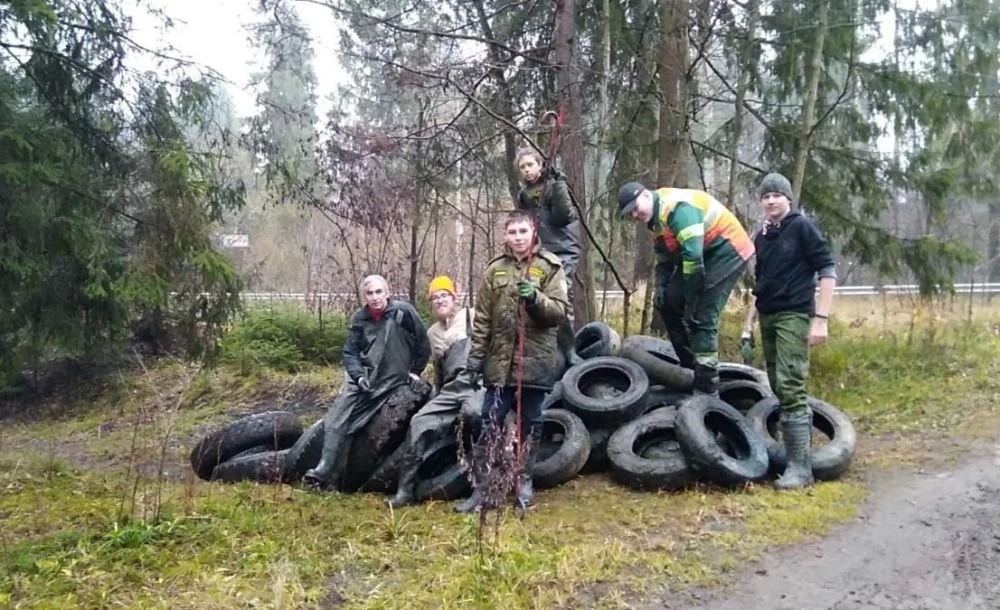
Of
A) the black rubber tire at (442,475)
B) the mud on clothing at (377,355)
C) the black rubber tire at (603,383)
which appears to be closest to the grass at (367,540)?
the black rubber tire at (442,475)

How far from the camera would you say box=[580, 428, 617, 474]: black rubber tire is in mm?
5508

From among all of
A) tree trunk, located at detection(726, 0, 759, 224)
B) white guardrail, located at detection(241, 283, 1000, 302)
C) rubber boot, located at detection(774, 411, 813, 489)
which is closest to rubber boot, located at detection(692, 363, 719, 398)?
rubber boot, located at detection(774, 411, 813, 489)

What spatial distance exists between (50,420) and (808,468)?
34.3 ft

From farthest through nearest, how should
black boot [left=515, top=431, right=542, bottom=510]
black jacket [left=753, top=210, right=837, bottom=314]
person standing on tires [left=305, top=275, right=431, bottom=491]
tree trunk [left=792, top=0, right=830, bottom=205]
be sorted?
1. tree trunk [left=792, top=0, right=830, bottom=205]
2. person standing on tires [left=305, top=275, right=431, bottom=491]
3. black jacket [left=753, top=210, right=837, bottom=314]
4. black boot [left=515, top=431, right=542, bottom=510]

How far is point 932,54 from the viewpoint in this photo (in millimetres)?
9250

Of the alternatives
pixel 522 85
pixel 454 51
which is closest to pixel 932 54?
pixel 522 85

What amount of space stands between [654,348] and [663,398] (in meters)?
0.54

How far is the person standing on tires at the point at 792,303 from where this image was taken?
16.1 ft

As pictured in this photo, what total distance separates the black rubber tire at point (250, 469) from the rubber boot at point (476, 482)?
5.14ft

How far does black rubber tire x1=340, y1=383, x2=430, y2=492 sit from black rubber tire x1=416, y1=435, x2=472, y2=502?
299 millimetres

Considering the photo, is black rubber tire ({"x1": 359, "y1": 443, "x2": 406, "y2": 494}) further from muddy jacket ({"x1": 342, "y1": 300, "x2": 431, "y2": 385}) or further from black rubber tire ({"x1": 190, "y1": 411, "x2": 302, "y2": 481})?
black rubber tire ({"x1": 190, "y1": 411, "x2": 302, "y2": 481})

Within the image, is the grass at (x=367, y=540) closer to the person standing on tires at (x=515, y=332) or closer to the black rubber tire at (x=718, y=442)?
the black rubber tire at (x=718, y=442)

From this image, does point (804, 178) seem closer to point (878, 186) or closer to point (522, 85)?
point (878, 186)

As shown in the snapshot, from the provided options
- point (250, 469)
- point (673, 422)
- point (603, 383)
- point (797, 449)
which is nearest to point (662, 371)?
point (603, 383)
